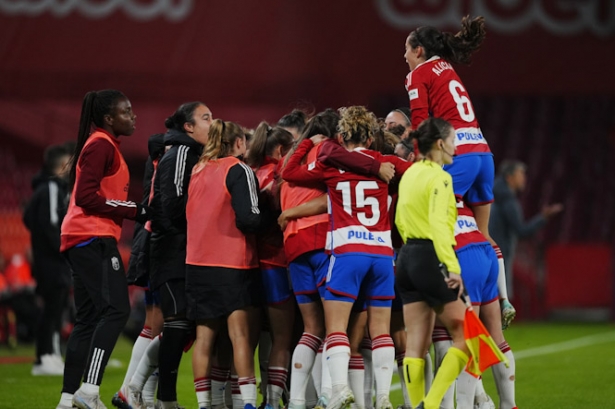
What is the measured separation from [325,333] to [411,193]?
123 cm

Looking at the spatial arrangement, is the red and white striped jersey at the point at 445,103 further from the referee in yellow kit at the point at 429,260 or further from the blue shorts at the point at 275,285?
the blue shorts at the point at 275,285

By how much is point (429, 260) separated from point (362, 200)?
0.72 meters

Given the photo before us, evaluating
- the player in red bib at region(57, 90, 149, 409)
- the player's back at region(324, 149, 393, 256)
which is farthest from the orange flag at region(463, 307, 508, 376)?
the player in red bib at region(57, 90, 149, 409)

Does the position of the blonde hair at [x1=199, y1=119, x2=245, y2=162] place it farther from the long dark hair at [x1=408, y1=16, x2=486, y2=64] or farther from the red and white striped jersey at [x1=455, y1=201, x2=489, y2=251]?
the red and white striped jersey at [x1=455, y1=201, x2=489, y2=251]

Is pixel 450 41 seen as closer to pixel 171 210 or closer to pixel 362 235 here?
pixel 362 235

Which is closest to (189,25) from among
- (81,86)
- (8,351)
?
(81,86)

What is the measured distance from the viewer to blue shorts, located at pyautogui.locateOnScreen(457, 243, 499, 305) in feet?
19.4

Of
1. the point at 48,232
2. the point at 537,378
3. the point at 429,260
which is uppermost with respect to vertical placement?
the point at 48,232

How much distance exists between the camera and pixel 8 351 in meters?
12.4

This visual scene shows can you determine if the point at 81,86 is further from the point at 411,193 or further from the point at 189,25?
the point at 411,193

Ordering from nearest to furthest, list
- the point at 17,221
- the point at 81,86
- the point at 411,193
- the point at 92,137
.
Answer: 1. the point at 411,193
2. the point at 92,137
3. the point at 17,221
4. the point at 81,86

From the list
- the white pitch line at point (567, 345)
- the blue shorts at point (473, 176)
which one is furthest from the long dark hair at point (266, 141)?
the white pitch line at point (567, 345)

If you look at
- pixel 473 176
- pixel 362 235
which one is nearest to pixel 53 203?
pixel 362 235

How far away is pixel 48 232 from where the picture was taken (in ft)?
33.4
